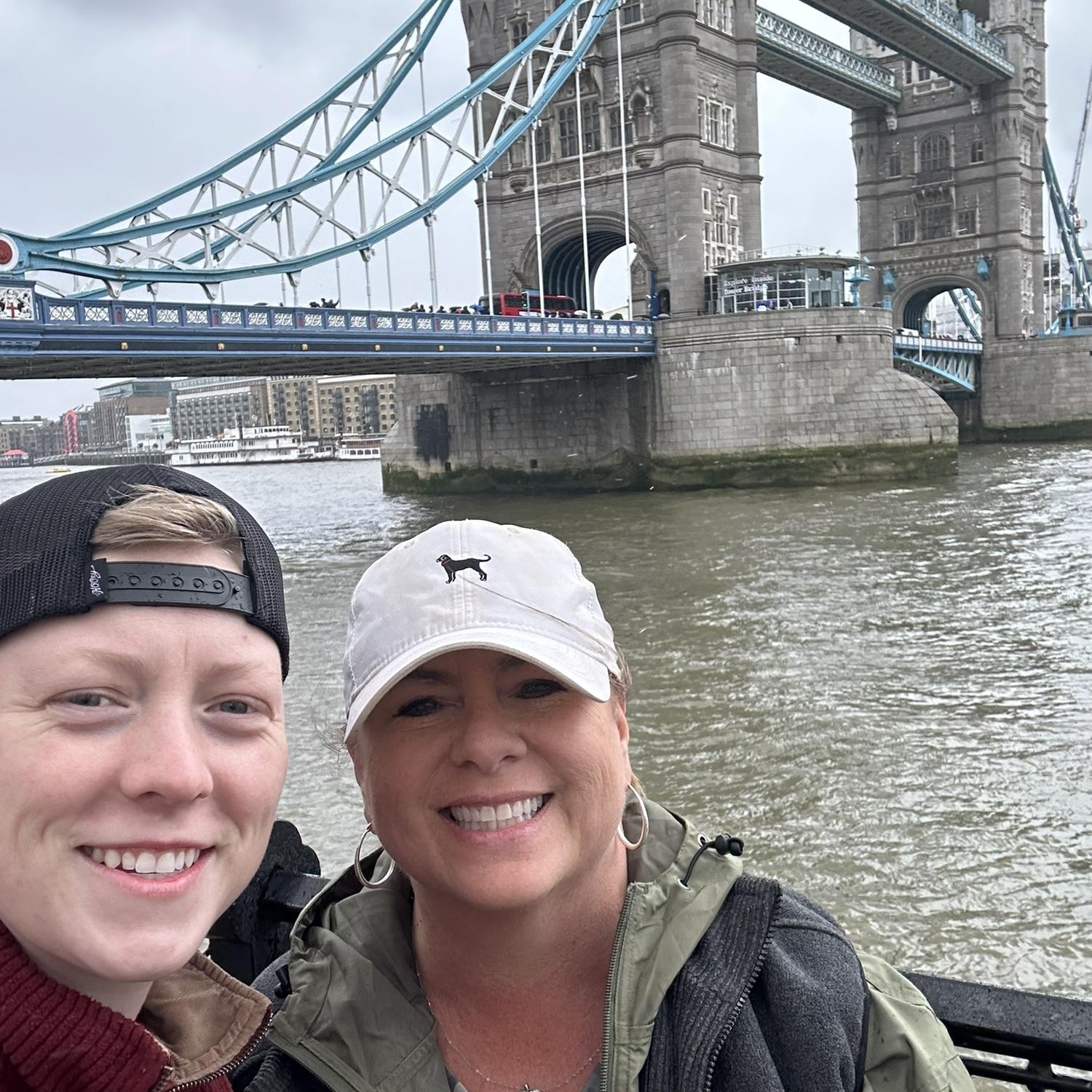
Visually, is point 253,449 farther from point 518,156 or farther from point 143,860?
point 143,860

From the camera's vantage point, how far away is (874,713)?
650 centimetres

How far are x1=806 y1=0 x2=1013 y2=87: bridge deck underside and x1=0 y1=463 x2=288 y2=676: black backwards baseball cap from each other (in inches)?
1346

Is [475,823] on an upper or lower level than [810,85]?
lower

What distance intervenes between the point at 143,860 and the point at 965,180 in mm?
42894

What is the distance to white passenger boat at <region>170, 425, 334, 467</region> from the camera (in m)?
55.0

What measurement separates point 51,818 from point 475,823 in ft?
1.45

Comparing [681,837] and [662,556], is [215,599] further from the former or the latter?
[662,556]

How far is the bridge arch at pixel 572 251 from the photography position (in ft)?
88.8

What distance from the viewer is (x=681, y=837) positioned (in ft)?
4.50

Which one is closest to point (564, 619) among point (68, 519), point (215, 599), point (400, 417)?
point (215, 599)

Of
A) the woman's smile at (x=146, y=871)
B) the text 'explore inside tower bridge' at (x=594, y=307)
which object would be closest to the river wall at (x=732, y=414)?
the text 'explore inside tower bridge' at (x=594, y=307)

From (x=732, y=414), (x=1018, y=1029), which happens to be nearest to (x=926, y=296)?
(x=732, y=414)

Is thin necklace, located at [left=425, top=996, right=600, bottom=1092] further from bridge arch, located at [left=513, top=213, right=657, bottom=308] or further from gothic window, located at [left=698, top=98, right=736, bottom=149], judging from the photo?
gothic window, located at [left=698, top=98, right=736, bottom=149]

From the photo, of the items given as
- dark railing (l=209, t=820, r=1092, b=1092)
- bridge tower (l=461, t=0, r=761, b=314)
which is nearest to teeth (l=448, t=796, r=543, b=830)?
dark railing (l=209, t=820, r=1092, b=1092)
